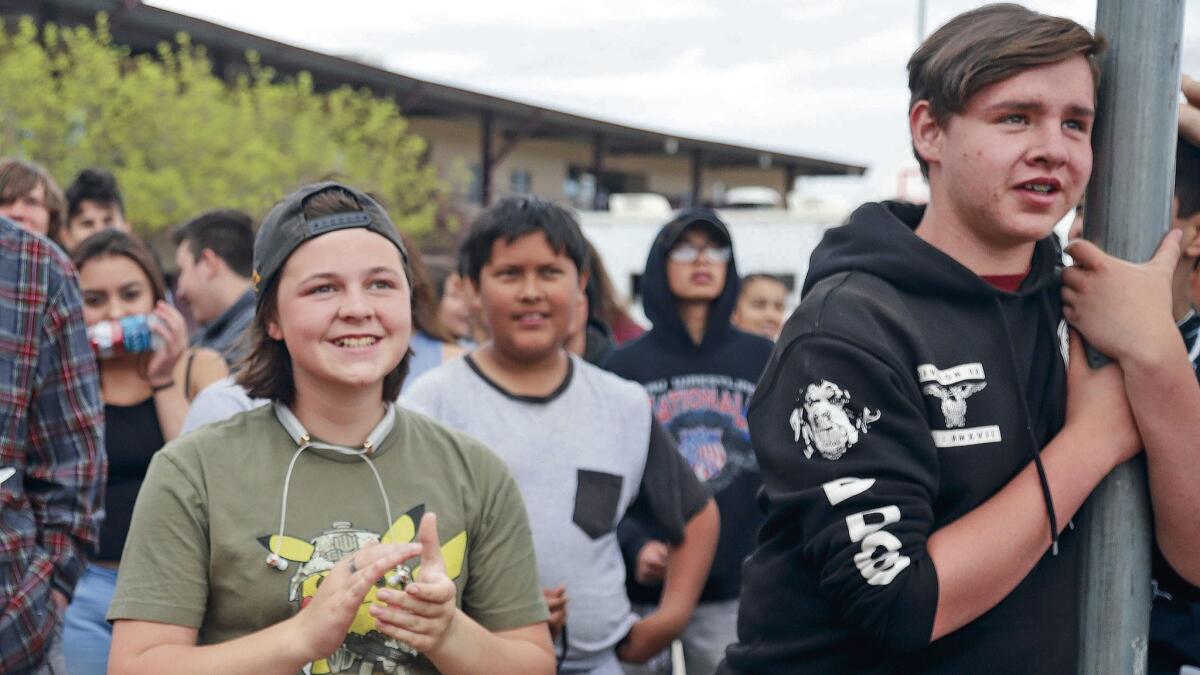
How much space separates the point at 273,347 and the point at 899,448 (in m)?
1.41

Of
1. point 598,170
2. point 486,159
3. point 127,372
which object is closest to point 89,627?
point 127,372

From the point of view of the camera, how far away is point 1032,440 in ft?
7.20

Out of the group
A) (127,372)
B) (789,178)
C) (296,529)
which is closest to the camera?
(296,529)

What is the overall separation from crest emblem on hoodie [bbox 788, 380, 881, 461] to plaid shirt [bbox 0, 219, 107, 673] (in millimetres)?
2031

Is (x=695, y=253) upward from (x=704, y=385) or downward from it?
upward

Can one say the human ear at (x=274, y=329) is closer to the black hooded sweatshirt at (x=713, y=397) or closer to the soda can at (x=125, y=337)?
the soda can at (x=125, y=337)

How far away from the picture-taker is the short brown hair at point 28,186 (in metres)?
5.64

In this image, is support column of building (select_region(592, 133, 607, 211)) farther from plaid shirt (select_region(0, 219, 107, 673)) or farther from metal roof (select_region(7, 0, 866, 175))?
plaid shirt (select_region(0, 219, 107, 673))

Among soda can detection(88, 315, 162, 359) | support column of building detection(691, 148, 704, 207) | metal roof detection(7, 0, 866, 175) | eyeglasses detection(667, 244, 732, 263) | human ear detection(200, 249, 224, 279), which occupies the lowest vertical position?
soda can detection(88, 315, 162, 359)

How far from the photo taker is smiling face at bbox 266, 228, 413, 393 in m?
2.64

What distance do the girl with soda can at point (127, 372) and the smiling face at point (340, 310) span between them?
73.2 inches

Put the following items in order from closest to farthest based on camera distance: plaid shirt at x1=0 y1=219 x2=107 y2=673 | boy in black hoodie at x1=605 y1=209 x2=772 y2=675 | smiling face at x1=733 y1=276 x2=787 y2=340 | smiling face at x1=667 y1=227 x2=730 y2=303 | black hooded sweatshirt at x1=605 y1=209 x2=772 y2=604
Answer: plaid shirt at x1=0 y1=219 x2=107 y2=673 < boy in black hoodie at x1=605 y1=209 x2=772 y2=675 < black hooded sweatshirt at x1=605 y1=209 x2=772 y2=604 < smiling face at x1=667 y1=227 x2=730 y2=303 < smiling face at x1=733 y1=276 x2=787 y2=340

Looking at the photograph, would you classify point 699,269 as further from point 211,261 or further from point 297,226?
point 297,226

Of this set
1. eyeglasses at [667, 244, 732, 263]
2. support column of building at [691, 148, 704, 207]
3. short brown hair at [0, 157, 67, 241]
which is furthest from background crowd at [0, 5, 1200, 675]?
support column of building at [691, 148, 704, 207]
